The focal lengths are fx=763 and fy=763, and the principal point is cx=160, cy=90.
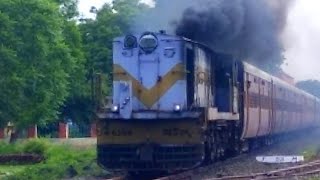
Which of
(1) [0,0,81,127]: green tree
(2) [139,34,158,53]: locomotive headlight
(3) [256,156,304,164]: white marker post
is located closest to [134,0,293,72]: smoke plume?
(2) [139,34,158,53]: locomotive headlight

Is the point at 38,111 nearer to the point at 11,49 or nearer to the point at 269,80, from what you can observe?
the point at 11,49

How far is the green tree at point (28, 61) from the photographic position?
120ft

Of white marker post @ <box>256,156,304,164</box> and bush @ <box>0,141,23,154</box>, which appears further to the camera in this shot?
bush @ <box>0,141,23,154</box>

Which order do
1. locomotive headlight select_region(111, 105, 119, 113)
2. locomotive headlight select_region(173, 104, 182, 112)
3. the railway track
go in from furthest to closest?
locomotive headlight select_region(111, 105, 119, 113), locomotive headlight select_region(173, 104, 182, 112), the railway track

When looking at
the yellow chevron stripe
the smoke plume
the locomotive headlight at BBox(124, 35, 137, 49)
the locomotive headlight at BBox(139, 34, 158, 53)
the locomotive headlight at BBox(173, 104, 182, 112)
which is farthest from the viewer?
the smoke plume

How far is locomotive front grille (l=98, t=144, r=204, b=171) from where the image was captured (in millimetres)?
17203

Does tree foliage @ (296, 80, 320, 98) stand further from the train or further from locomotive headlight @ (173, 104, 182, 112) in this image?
locomotive headlight @ (173, 104, 182, 112)

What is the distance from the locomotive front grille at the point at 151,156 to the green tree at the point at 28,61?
19434mm

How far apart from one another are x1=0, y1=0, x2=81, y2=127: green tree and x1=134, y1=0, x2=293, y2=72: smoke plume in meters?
15.6

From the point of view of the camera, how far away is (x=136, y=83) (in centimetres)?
1800

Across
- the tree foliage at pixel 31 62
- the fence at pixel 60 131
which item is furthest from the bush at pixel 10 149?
the fence at pixel 60 131

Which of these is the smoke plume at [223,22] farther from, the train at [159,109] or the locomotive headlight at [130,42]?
the locomotive headlight at [130,42]

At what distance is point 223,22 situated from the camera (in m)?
20.8

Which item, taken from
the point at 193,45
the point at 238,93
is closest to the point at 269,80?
the point at 238,93
